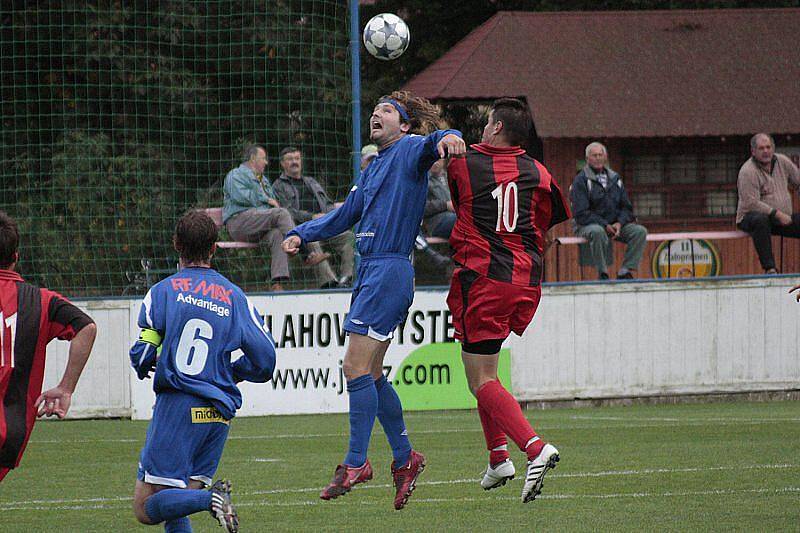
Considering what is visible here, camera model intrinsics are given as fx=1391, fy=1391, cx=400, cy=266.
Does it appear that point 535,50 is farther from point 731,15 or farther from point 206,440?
point 206,440

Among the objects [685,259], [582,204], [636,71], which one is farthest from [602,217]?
[636,71]

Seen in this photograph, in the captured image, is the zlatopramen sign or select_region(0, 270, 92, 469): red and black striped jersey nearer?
select_region(0, 270, 92, 469): red and black striped jersey

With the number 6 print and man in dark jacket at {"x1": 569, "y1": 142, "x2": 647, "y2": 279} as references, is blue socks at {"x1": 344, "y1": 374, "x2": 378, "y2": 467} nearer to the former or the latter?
the number 6 print

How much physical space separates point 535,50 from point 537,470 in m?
20.0

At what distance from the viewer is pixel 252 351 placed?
6.47m

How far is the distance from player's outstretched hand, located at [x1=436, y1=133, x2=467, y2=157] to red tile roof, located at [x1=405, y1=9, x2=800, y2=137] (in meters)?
17.4

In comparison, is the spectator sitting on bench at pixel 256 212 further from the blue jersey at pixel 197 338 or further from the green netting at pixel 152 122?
the blue jersey at pixel 197 338

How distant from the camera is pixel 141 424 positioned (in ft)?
44.5

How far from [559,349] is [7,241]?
9405mm

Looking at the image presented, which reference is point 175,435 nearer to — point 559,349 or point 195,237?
point 195,237

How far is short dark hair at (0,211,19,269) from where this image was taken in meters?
6.23

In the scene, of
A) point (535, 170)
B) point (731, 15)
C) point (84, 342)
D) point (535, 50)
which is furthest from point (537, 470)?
point (731, 15)

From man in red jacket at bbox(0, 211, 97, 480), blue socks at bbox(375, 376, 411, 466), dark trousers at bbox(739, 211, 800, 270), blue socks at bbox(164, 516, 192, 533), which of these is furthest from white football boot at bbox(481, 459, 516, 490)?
dark trousers at bbox(739, 211, 800, 270)

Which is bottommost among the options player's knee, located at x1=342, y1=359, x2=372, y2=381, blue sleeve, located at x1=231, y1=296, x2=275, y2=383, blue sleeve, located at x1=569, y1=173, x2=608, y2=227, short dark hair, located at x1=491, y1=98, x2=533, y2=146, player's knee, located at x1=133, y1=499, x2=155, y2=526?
player's knee, located at x1=133, y1=499, x2=155, y2=526
